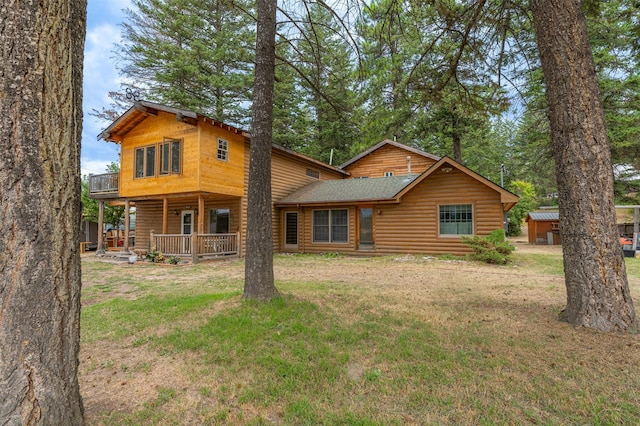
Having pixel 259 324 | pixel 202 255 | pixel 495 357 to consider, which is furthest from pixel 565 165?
pixel 202 255

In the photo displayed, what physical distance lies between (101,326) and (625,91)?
21.8m

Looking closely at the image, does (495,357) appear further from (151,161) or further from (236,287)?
(151,161)

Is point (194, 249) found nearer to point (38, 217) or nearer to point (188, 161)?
point (188, 161)

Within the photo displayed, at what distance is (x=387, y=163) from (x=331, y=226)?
7.22m

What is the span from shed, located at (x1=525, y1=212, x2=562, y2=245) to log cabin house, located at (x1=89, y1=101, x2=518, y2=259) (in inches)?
411

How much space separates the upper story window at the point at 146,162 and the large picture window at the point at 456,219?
11673mm

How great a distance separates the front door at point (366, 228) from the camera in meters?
13.8

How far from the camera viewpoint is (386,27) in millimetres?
6836

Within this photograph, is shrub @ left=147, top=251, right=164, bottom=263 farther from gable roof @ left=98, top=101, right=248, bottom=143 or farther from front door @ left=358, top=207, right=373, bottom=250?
front door @ left=358, top=207, right=373, bottom=250

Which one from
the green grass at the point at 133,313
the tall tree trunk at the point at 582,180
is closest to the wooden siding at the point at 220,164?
the green grass at the point at 133,313

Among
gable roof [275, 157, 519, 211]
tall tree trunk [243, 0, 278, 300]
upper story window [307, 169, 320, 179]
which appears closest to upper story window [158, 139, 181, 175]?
gable roof [275, 157, 519, 211]

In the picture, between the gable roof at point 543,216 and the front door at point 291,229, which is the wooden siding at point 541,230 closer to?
the gable roof at point 543,216

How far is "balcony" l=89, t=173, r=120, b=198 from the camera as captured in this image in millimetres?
14789

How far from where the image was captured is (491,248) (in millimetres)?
10156
